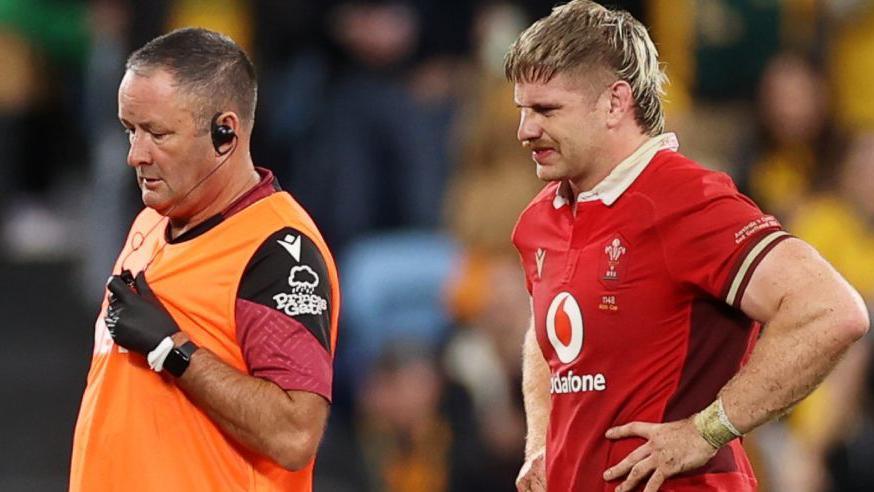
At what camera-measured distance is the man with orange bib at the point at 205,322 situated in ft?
16.7

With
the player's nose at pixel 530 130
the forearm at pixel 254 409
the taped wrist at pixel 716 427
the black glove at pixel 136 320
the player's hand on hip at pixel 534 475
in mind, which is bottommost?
the player's hand on hip at pixel 534 475

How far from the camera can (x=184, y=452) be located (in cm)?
517

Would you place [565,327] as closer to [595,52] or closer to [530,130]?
[530,130]

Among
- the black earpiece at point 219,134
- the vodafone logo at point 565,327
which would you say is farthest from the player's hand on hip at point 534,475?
the black earpiece at point 219,134

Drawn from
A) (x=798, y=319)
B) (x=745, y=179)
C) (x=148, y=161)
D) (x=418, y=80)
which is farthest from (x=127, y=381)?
(x=418, y=80)

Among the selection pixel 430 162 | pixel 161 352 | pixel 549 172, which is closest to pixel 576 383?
pixel 549 172

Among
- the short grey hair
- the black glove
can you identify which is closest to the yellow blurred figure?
the short grey hair

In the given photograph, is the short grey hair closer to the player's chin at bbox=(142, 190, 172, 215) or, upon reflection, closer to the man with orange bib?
the man with orange bib

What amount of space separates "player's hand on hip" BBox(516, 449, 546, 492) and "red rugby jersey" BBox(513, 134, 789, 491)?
22cm

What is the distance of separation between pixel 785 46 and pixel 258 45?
3.39 metres

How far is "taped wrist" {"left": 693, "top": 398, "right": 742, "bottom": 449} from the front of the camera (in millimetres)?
4887

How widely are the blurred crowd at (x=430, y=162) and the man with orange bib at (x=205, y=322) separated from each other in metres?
3.88

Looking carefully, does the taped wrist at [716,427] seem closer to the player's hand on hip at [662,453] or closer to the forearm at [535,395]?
the player's hand on hip at [662,453]

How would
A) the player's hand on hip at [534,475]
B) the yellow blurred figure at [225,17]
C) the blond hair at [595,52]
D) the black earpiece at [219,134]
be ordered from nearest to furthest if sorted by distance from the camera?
the blond hair at [595,52], the black earpiece at [219,134], the player's hand on hip at [534,475], the yellow blurred figure at [225,17]
